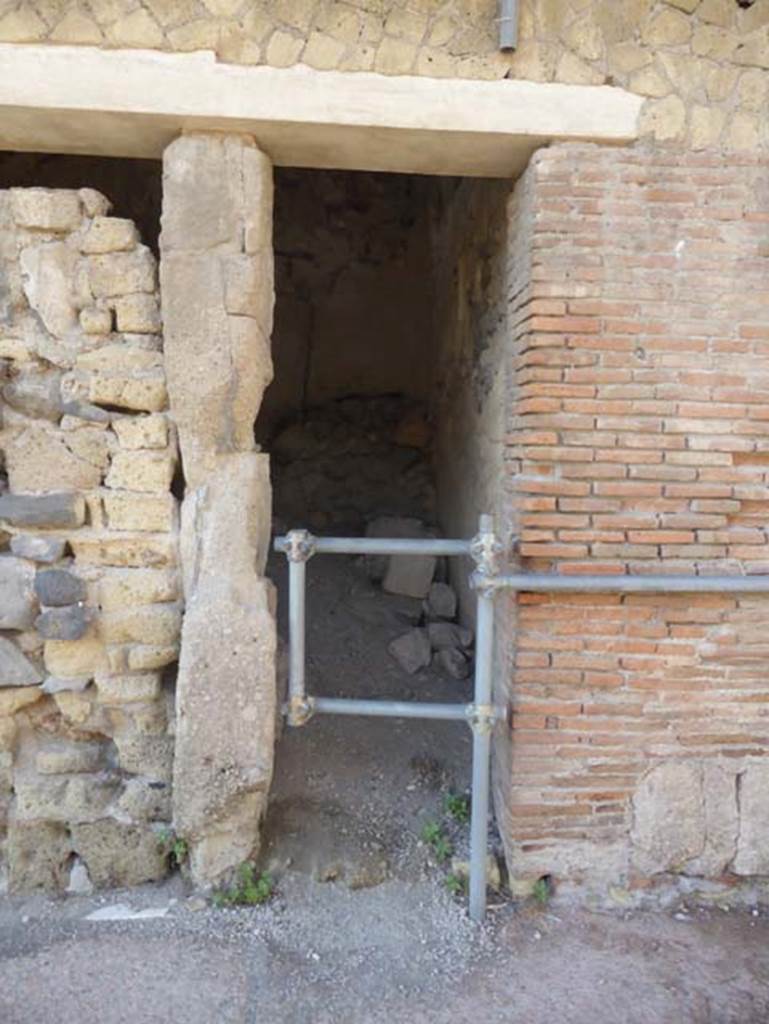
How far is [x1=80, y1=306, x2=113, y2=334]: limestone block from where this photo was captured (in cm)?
289

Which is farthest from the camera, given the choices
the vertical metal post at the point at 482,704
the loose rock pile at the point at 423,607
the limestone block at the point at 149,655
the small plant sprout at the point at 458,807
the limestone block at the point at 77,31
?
the loose rock pile at the point at 423,607

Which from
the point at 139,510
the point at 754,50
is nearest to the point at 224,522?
the point at 139,510

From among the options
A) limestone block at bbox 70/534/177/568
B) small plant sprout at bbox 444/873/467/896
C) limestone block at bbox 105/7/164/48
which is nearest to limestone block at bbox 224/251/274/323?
limestone block at bbox 105/7/164/48

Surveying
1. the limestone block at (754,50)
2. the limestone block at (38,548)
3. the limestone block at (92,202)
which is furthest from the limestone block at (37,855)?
the limestone block at (754,50)

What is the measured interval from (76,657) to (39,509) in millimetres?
607

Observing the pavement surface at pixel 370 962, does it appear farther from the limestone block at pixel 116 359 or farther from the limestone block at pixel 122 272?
the limestone block at pixel 122 272

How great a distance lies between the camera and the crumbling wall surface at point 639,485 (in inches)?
110

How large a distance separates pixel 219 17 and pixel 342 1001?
3489 mm

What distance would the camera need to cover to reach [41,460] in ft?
9.67

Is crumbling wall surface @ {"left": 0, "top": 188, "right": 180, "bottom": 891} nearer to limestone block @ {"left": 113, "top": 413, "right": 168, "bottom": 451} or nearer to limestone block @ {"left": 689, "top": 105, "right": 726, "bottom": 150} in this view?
limestone block @ {"left": 113, "top": 413, "right": 168, "bottom": 451}

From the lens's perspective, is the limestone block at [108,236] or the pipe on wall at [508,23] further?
the limestone block at [108,236]

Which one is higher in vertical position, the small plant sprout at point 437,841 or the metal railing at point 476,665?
the metal railing at point 476,665

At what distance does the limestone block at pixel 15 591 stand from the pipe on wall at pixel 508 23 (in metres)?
2.64

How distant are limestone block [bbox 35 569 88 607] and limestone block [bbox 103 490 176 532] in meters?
0.27
